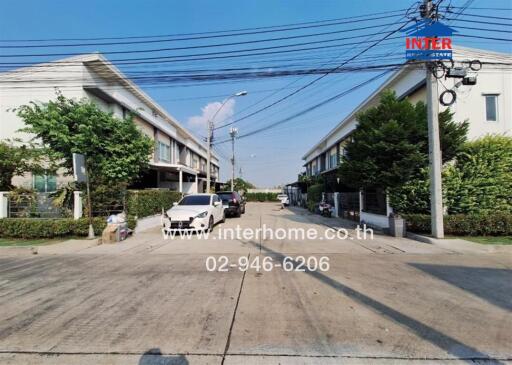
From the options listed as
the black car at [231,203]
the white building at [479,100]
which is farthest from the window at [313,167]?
the white building at [479,100]

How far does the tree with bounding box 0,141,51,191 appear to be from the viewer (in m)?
11.8

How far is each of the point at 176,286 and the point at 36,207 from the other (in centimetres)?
978

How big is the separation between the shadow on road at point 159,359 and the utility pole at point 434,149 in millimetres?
9893

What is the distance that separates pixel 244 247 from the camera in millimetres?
8594

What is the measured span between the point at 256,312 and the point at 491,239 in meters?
9.91

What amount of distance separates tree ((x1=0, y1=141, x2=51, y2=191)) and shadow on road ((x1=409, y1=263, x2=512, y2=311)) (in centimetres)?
1437

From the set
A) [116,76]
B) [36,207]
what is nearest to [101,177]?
[36,207]

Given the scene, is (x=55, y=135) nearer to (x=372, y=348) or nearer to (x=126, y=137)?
(x=126, y=137)

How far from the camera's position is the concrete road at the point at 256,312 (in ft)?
9.52

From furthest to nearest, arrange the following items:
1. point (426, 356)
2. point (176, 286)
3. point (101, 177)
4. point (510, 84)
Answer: point (510, 84) < point (101, 177) < point (176, 286) < point (426, 356)

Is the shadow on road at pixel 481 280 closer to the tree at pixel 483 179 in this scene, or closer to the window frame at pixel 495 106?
the tree at pixel 483 179

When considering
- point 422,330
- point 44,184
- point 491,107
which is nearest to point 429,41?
point 491,107

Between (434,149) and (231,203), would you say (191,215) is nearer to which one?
(231,203)

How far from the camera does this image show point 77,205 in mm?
10898
